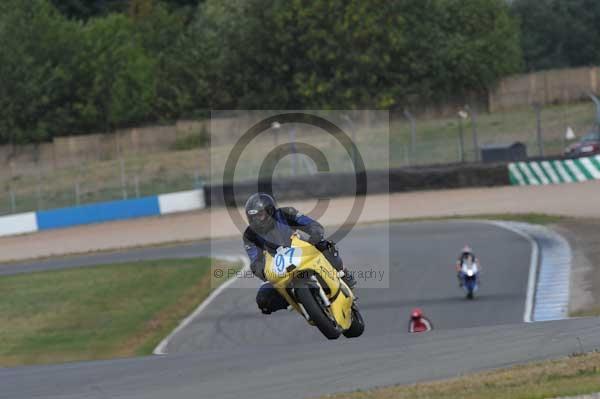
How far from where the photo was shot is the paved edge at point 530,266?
675 inches

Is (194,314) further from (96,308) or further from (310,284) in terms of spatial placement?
(310,284)

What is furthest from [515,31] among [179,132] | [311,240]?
[311,240]

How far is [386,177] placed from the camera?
33438 millimetres

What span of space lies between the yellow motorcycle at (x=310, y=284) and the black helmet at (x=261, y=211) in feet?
0.92

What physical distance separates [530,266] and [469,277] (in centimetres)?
259

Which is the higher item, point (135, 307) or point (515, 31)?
point (515, 31)

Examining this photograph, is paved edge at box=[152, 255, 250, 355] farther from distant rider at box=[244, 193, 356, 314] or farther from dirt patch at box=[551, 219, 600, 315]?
dirt patch at box=[551, 219, 600, 315]

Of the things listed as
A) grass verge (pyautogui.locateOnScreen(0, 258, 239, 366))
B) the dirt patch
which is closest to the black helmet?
grass verge (pyautogui.locateOnScreen(0, 258, 239, 366))

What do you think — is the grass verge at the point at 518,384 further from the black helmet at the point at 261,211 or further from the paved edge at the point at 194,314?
the paved edge at the point at 194,314

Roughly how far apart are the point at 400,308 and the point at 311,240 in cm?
844

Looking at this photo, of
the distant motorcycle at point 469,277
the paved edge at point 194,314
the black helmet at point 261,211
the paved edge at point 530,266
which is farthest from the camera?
the distant motorcycle at point 469,277

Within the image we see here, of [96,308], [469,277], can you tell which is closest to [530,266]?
[469,277]

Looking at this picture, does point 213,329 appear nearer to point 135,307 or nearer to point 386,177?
point 135,307

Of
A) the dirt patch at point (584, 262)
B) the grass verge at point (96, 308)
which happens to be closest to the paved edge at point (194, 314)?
the grass verge at point (96, 308)
